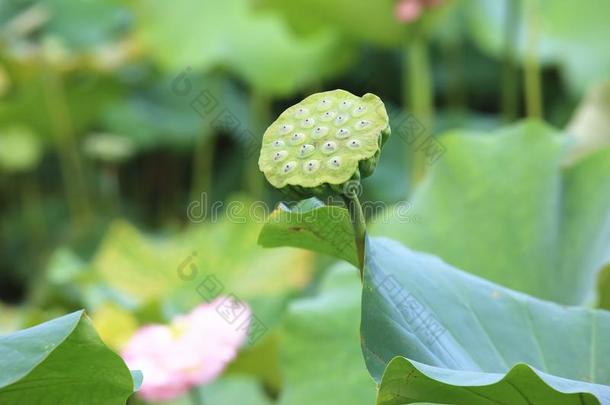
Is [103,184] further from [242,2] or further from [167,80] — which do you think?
[242,2]

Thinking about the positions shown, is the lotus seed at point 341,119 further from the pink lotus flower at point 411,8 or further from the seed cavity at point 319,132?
the pink lotus flower at point 411,8

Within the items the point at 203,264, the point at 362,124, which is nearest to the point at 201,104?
the point at 203,264

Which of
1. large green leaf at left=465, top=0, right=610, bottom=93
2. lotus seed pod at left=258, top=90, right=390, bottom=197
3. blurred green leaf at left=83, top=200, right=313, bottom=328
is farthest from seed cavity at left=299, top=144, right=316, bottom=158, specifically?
large green leaf at left=465, top=0, right=610, bottom=93

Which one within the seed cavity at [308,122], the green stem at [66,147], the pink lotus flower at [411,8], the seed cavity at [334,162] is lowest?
the green stem at [66,147]

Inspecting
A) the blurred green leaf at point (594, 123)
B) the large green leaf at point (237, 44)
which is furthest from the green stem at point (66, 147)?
the blurred green leaf at point (594, 123)

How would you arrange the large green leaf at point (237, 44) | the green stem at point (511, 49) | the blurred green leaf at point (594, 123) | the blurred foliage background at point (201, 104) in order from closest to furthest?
the blurred green leaf at point (594, 123)
the blurred foliage background at point (201, 104)
the green stem at point (511, 49)
the large green leaf at point (237, 44)

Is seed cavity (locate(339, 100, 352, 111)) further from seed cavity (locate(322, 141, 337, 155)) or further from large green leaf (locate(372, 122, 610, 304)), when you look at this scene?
large green leaf (locate(372, 122, 610, 304))
